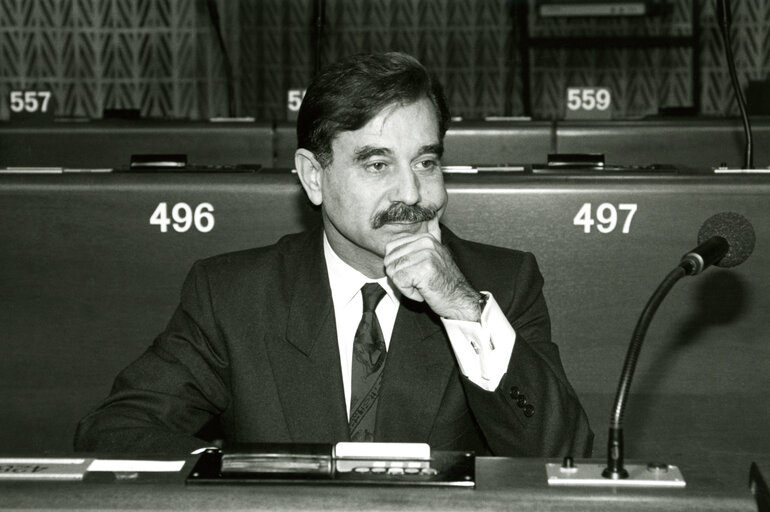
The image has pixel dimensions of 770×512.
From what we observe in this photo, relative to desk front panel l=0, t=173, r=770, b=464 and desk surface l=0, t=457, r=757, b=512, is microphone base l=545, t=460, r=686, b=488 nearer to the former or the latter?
desk surface l=0, t=457, r=757, b=512

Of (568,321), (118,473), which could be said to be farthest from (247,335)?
(118,473)

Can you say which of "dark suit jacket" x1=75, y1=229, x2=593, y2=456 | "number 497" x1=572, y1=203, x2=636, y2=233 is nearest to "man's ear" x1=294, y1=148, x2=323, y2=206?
"dark suit jacket" x1=75, y1=229, x2=593, y2=456

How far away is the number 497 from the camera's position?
2299 millimetres

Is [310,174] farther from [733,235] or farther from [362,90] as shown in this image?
[733,235]

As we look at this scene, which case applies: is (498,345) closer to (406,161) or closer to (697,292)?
(406,161)

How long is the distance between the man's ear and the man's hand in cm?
39

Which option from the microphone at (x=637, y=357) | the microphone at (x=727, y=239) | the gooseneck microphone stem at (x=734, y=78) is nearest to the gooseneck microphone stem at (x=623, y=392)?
the microphone at (x=637, y=357)

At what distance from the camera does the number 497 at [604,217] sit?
7.54ft

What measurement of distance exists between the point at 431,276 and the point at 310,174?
0.48m

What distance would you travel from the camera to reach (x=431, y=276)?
1728 mm

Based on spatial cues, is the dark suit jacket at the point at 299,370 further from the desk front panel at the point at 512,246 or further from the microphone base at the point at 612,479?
the microphone base at the point at 612,479

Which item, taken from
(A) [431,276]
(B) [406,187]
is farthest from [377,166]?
(A) [431,276]

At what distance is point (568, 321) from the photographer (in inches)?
91.3

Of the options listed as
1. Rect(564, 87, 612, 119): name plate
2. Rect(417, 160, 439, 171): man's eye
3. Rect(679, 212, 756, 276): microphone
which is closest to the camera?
Rect(679, 212, 756, 276): microphone
